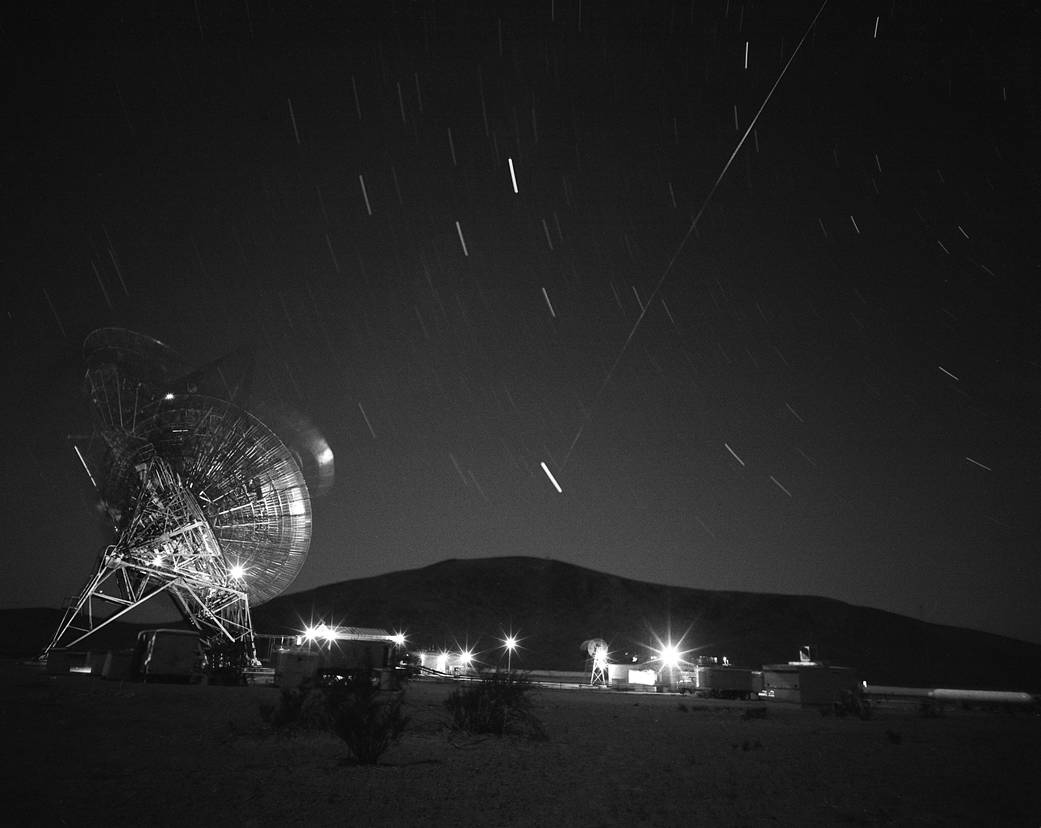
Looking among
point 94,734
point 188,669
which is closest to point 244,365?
point 188,669

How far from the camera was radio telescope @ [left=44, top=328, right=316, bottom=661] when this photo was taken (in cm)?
3216

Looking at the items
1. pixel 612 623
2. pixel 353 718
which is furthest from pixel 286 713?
pixel 612 623

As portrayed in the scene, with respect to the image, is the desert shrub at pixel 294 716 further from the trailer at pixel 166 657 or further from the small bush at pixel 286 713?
the trailer at pixel 166 657

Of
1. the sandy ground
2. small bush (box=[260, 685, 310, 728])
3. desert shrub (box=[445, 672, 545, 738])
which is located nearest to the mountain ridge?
desert shrub (box=[445, 672, 545, 738])

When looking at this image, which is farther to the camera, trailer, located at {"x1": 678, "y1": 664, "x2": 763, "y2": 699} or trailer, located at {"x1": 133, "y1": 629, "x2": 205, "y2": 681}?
trailer, located at {"x1": 678, "y1": 664, "x2": 763, "y2": 699}

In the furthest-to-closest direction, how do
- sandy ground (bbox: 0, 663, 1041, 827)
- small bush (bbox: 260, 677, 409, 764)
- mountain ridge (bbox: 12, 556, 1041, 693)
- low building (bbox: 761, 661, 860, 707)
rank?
1. mountain ridge (bbox: 12, 556, 1041, 693)
2. low building (bbox: 761, 661, 860, 707)
3. small bush (bbox: 260, 677, 409, 764)
4. sandy ground (bbox: 0, 663, 1041, 827)

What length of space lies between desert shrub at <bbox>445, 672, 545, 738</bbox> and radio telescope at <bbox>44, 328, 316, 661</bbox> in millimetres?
18532

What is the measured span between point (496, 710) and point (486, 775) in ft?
19.6

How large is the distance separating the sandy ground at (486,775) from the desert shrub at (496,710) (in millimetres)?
715

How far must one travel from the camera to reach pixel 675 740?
16766 mm

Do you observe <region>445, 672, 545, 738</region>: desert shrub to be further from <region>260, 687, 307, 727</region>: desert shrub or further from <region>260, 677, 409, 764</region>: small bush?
<region>260, 687, 307, 727</region>: desert shrub

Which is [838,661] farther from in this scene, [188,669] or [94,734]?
[94,734]

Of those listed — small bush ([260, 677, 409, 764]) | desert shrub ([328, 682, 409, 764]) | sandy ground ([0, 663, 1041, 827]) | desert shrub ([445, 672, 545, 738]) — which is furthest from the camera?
desert shrub ([445, 672, 545, 738])

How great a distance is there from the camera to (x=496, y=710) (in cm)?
1680
